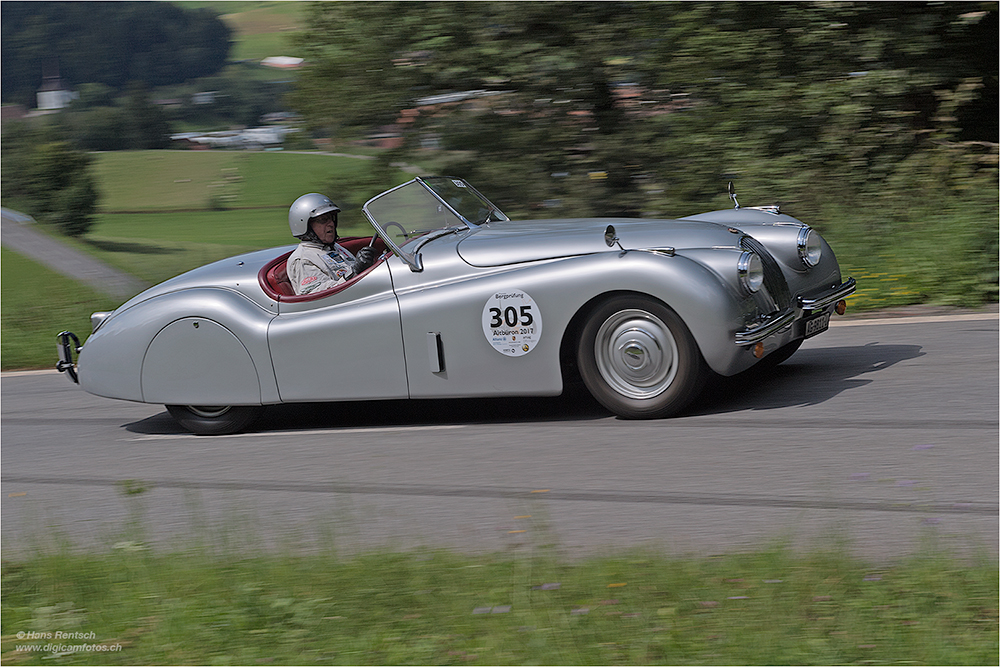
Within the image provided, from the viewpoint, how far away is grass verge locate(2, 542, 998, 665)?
2.98 m

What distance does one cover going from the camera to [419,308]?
6.00 m

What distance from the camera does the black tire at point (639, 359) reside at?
552cm

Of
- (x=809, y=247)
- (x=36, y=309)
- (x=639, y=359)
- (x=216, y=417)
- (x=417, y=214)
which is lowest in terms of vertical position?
(x=216, y=417)


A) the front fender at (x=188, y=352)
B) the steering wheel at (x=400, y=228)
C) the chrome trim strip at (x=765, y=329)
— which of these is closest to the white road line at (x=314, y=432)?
the front fender at (x=188, y=352)

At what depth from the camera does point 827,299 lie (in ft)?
20.4

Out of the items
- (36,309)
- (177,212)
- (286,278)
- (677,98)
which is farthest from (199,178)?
(286,278)

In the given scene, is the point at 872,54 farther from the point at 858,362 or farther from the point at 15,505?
the point at 15,505

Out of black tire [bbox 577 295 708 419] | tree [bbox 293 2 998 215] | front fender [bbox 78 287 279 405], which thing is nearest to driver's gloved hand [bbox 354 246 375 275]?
front fender [bbox 78 287 279 405]

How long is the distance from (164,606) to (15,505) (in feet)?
7.61

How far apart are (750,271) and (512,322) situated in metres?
1.34

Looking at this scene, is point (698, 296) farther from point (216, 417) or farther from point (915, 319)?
point (915, 319)

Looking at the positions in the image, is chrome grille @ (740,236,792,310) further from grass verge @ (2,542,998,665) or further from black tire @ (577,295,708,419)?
grass verge @ (2,542,998,665)

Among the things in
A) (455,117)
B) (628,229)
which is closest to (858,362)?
(628,229)

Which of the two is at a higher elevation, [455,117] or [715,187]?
[455,117]
